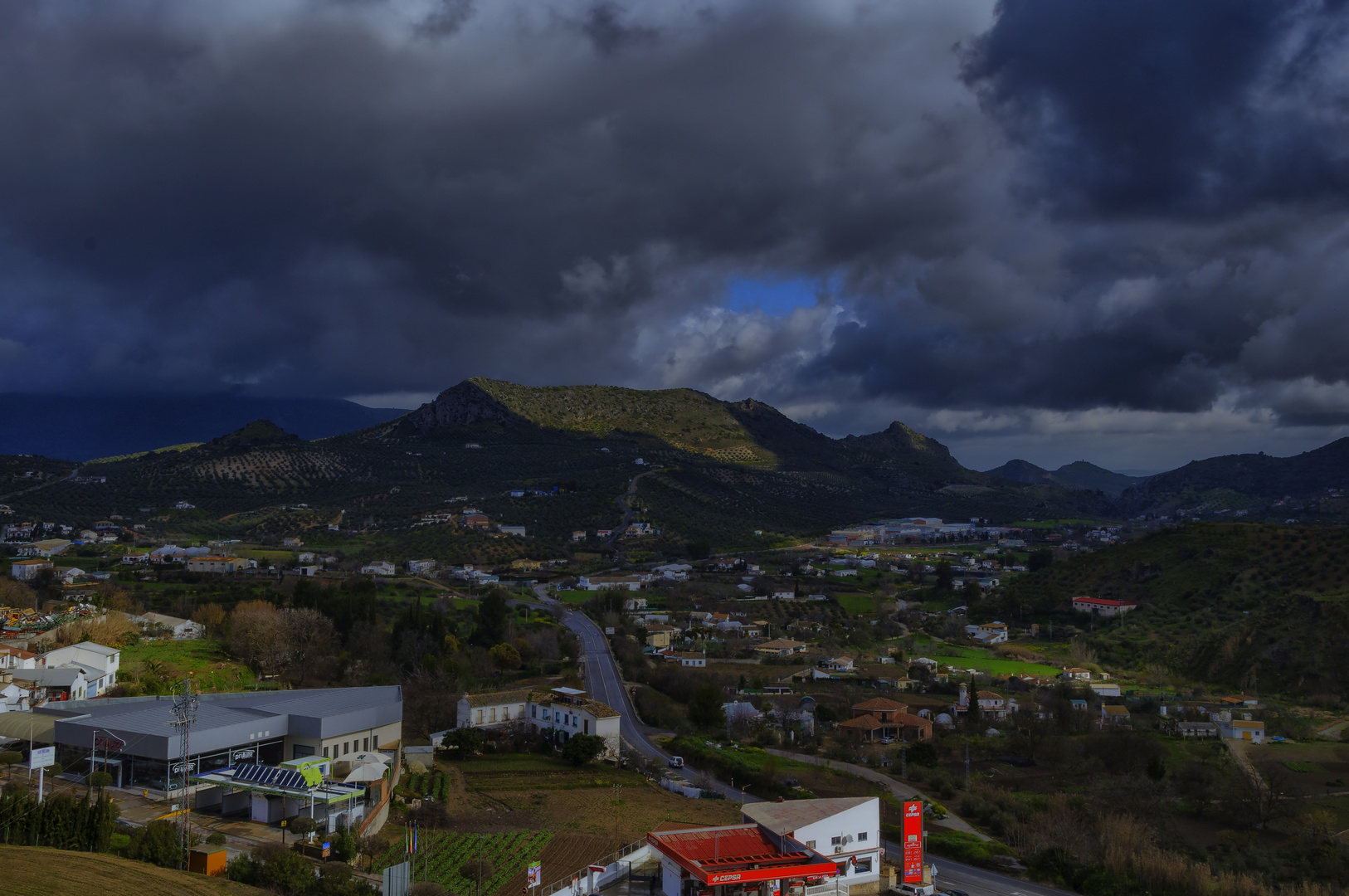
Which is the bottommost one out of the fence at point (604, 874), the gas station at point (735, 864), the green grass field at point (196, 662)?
the fence at point (604, 874)

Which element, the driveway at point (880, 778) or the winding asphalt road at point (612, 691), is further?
the winding asphalt road at point (612, 691)

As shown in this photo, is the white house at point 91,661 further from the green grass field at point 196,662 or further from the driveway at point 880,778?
the driveway at point 880,778

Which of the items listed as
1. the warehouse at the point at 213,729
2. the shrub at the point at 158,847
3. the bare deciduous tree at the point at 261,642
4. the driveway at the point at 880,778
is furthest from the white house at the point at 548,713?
the shrub at the point at 158,847

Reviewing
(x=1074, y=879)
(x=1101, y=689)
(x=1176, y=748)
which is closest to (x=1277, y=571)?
(x=1101, y=689)

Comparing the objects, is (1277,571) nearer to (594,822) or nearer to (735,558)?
(735,558)

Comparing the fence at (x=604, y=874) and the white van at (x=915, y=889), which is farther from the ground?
the fence at (x=604, y=874)

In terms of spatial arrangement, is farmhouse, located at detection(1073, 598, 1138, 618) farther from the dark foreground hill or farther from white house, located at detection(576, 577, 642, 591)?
the dark foreground hill

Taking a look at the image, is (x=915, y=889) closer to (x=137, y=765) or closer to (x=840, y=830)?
(x=840, y=830)
